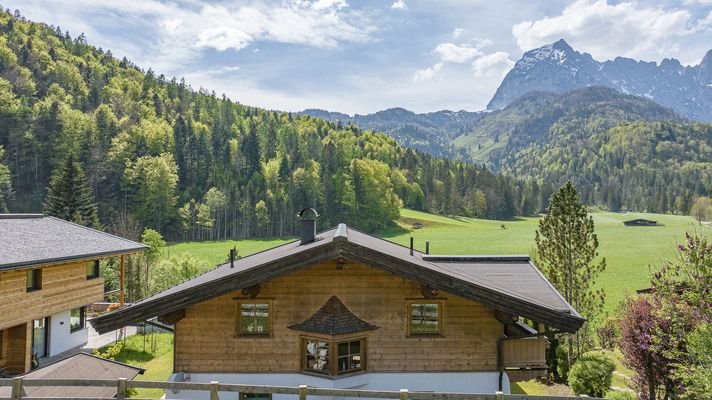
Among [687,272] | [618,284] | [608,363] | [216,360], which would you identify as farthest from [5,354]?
[618,284]

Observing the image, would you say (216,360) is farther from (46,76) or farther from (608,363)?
(46,76)

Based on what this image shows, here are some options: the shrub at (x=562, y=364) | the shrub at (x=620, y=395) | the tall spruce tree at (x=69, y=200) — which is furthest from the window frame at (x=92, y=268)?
the tall spruce tree at (x=69, y=200)

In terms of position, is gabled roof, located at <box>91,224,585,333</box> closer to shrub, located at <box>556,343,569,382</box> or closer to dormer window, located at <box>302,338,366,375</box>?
dormer window, located at <box>302,338,366,375</box>

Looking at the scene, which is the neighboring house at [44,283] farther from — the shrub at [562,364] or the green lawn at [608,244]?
the green lawn at [608,244]

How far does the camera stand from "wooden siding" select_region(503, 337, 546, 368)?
11773 mm

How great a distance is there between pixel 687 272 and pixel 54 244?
25.8m

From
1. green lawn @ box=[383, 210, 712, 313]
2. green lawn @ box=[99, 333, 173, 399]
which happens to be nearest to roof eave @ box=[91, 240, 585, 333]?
green lawn @ box=[99, 333, 173, 399]

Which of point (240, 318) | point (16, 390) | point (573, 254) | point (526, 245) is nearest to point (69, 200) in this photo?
point (240, 318)

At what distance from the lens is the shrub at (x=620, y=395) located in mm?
15820

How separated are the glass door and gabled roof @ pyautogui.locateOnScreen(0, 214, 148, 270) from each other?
3.82m

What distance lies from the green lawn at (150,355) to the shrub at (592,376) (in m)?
16.3

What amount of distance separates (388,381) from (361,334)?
4.52 ft

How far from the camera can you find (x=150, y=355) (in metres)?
23.7

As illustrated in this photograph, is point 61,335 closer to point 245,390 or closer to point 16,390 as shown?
point 16,390
